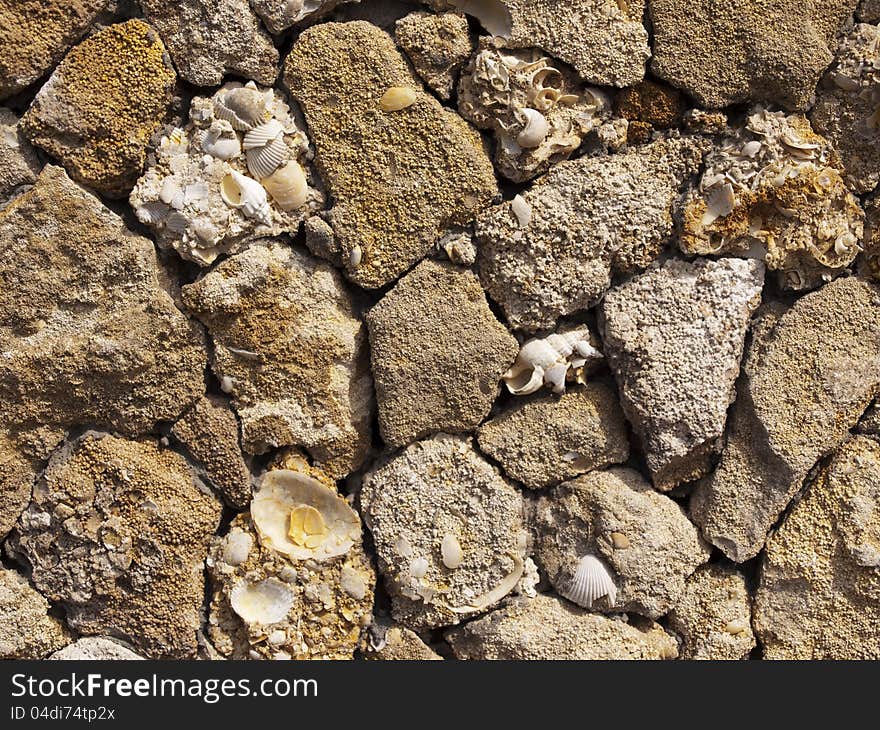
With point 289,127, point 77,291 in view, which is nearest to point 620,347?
point 289,127

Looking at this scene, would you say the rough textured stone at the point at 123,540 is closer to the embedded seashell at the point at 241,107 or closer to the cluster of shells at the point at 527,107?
the embedded seashell at the point at 241,107

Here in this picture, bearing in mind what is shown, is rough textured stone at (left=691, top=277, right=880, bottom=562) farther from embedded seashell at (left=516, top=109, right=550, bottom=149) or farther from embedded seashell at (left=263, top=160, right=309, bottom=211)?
embedded seashell at (left=263, top=160, right=309, bottom=211)

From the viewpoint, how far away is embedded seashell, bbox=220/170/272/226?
5.08 ft

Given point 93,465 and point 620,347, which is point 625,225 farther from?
point 93,465

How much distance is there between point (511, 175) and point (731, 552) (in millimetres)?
843

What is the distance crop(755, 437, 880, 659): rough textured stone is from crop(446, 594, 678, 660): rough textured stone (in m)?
0.25

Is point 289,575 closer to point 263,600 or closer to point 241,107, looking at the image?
point 263,600

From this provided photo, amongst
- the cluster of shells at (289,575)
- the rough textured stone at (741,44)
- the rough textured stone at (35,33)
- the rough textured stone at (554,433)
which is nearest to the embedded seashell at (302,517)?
the cluster of shells at (289,575)

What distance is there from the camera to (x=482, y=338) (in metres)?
1.64

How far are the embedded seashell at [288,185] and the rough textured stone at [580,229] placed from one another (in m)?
0.33

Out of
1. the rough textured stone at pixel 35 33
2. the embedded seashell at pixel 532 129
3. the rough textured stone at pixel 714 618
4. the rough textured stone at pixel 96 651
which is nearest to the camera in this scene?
the rough textured stone at pixel 35 33

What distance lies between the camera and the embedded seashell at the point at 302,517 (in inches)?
65.6

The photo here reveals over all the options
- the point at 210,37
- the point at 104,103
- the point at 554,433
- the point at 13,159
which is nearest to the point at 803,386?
the point at 554,433


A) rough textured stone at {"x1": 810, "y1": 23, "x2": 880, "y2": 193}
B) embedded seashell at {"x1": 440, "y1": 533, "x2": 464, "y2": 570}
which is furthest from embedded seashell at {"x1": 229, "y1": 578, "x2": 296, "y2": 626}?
rough textured stone at {"x1": 810, "y1": 23, "x2": 880, "y2": 193}
